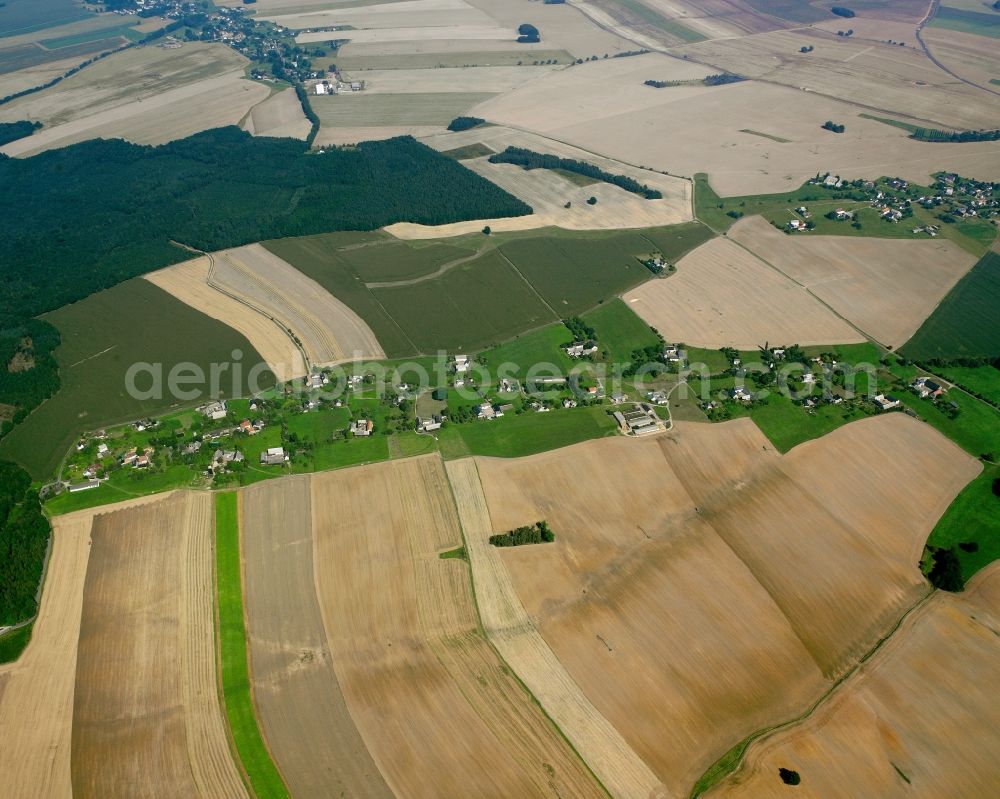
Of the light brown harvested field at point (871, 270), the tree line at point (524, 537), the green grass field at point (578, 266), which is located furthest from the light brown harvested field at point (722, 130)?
the tree line at point (524, 537)

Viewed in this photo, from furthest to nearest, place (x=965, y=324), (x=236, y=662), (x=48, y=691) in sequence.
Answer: (x=965, y=324) → (x=236, y=662) → (x=48, y=691)

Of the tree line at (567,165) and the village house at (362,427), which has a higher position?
the tree line at (567,165)

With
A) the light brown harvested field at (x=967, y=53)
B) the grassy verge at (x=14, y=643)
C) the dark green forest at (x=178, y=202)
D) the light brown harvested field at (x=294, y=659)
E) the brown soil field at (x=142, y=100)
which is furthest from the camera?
the light brown harvested field at (x=967, y=53)

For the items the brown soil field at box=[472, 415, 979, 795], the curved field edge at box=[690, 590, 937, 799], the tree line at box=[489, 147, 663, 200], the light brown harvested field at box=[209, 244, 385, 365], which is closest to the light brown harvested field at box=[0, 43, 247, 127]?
the light brown harvested field at box=[209, 244, 385, 365]

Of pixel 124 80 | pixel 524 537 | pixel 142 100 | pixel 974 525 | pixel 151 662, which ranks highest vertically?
pixel 124 80

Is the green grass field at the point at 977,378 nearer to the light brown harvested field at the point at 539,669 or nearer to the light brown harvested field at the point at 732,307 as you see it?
the light brown harvested field at the point at 732,307

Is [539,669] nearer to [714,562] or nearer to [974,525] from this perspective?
[714,562]

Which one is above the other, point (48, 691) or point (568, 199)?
point (568, 199)

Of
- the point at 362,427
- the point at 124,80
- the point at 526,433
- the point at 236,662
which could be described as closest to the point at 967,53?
the point at 526,433
